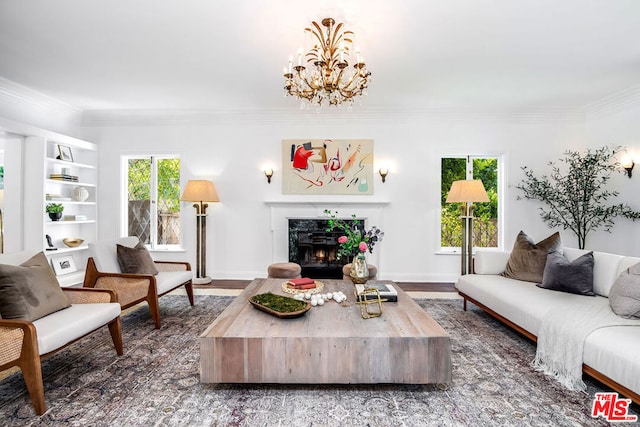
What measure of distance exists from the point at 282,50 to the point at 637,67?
3781 millimetres

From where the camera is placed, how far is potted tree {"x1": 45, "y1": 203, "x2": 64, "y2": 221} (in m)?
4.57

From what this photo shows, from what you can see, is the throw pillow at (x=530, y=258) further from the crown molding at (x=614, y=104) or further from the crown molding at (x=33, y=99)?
the crown molding at (x=33, y=99)

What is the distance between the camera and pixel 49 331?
1.96 m

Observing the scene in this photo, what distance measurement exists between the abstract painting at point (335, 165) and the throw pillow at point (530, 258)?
7.40 ft

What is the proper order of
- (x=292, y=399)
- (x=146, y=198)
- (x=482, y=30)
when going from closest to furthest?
(x=292, y=399), (x=482, y=30), (x=146, y=198)

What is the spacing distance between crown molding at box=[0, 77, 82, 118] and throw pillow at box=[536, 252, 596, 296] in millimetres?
6121

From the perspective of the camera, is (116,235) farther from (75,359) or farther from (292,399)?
(292,399)

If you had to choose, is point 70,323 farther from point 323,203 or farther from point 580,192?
point 580,192

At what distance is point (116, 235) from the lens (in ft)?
17.7

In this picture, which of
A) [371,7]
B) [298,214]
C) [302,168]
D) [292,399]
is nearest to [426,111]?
[302,168]

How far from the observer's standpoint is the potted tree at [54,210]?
4570mm

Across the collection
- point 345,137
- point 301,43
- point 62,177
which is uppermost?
point 301,43

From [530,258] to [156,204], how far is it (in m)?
5.18

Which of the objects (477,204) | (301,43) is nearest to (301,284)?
(301,43)
